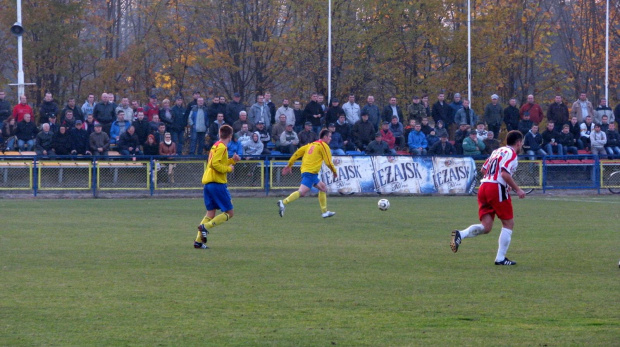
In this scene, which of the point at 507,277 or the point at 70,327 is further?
the point at 507,277

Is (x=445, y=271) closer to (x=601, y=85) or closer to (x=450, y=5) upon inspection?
(x=450, y=5)

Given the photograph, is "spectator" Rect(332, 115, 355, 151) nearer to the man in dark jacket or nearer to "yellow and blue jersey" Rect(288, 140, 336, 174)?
the man in dark jacket

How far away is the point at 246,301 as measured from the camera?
26.8 ft

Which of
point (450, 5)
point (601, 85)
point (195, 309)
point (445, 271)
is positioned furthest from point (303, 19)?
point (195, 309)

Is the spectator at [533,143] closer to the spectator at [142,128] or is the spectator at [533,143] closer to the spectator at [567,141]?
the spectator at [567,141]

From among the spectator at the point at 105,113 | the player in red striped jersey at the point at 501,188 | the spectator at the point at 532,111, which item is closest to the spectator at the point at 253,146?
the spectator at the point at 105,113

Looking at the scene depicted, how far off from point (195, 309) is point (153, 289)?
4.04ft

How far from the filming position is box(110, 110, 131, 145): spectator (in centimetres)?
2618

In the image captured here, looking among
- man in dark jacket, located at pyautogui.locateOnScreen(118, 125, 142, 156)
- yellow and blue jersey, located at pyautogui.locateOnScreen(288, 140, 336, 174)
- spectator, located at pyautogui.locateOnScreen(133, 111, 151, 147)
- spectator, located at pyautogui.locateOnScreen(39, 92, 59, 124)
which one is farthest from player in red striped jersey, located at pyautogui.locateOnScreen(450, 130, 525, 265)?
spectator, located at pyautogui.locateOnScreen(39, 92, 59, 124)

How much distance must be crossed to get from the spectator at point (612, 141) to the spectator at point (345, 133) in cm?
836

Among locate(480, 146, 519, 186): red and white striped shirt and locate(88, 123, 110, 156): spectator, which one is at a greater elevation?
locate(88, 123, 110, 156): spectator

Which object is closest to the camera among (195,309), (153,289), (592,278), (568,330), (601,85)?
(568,330)

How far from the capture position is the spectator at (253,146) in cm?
2594

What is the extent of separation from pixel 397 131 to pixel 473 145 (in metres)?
2.44
